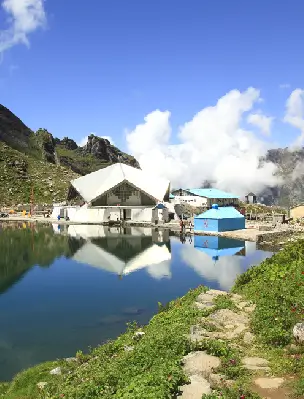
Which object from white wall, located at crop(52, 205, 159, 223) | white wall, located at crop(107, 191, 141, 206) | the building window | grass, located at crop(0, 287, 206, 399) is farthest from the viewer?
the building window

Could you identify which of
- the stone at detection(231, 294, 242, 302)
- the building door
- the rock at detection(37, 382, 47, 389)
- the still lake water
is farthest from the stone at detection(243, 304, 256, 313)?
the building door

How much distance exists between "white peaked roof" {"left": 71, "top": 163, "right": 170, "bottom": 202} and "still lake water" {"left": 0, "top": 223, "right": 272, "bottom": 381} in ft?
78.0

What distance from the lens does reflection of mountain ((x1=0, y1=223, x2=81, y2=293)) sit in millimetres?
32100

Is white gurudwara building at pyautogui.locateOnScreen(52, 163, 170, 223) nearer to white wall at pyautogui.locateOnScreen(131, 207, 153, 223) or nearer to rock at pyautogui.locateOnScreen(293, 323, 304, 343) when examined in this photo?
white wall at pyautogui.locateOnScreen(131, 207, 153, 223)

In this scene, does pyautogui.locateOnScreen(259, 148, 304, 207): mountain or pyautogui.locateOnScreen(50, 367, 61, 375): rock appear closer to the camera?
pyautogui.locateOnScreen(50, 367, 61, 375): rock

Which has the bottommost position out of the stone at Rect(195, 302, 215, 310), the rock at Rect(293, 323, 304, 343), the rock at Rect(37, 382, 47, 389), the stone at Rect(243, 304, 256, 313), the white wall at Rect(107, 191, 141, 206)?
the rock at Rect(37, 382, 47, 389)

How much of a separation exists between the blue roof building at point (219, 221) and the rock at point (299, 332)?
3960 centimetres

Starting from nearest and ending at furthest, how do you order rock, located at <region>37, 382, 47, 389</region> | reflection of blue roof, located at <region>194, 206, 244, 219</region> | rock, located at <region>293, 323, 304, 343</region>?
rock, located at <region>293, 323, 304, 343</region>
rock, located at <region>37, 382, 47, 389</region>
reflection of blue roof, located at <region>194, 206, 244, 219</region>

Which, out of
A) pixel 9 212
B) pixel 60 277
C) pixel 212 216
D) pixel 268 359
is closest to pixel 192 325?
pixel 268 359

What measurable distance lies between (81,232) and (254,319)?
46.3 meters

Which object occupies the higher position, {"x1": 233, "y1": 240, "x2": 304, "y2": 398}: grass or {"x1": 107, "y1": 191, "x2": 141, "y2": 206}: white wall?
{"x1": 107, "y1": 191, "x2": 141, "y2": 206}: white wall

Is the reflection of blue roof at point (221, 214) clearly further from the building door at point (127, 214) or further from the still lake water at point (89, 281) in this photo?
the building door at point (127, 214)

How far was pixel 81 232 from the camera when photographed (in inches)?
2244

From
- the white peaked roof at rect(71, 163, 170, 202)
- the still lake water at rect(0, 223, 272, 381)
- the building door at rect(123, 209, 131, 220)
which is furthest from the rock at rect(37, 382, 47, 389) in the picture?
the white peaked roof at rect(71, 163, 170, 202)
